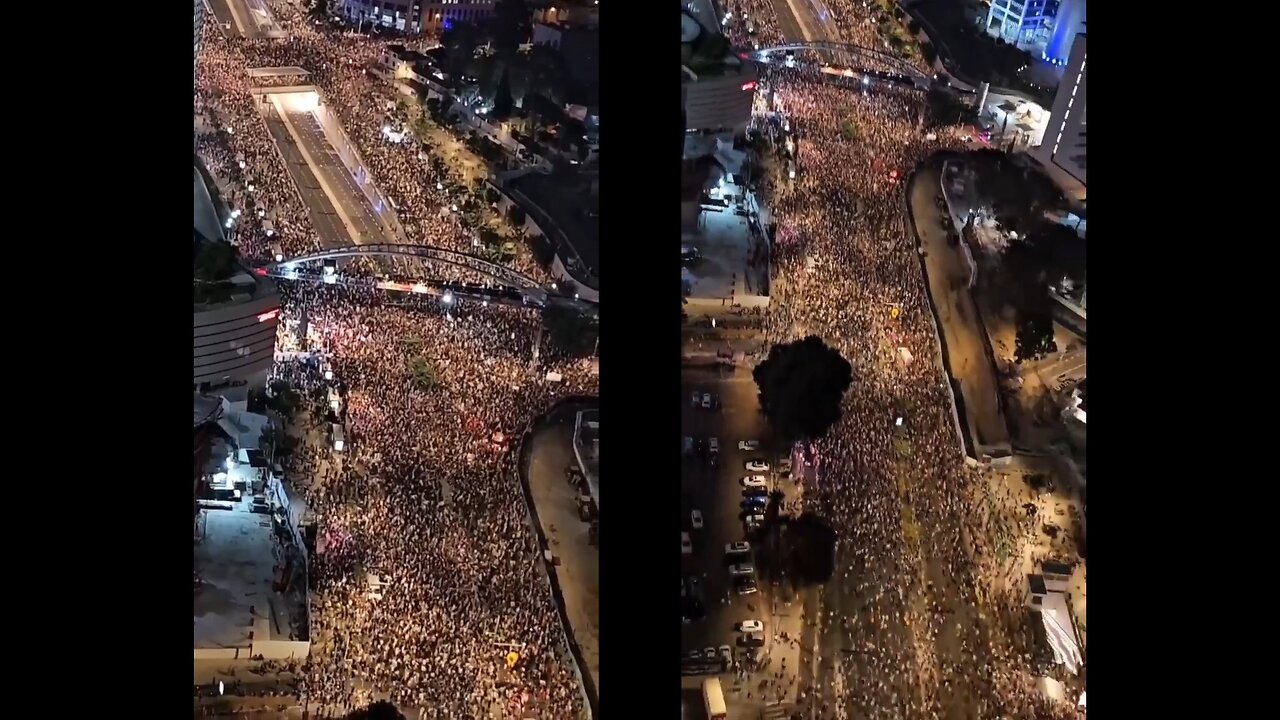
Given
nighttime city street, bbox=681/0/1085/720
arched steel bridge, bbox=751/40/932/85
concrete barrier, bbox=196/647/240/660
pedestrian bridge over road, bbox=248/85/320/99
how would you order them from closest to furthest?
concrete barrier, bbox=196/647/240/660
nighttime city street, bbox=681/0/1085/720
pedestrian bridge over road, bbox=248/85/320/99
arched steel bridge, bbox=751/40/932/85

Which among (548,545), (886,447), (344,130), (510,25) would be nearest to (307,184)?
(344,130)

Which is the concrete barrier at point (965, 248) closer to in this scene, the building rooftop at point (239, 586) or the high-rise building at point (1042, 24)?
the high-rise building at point (1042, 24)

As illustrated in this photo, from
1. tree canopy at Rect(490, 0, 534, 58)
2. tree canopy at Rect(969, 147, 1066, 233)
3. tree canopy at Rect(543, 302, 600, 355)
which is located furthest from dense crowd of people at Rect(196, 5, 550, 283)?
tree canopy at Rect(969, 147, 1066, 233)

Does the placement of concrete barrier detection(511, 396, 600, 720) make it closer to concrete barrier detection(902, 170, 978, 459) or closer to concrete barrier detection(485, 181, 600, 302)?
concrete barrier detection(485, 181, 600, 302)

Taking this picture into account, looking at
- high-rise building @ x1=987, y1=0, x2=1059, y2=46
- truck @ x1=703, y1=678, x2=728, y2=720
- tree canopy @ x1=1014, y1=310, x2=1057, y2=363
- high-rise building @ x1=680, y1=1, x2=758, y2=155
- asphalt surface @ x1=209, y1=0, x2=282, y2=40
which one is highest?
asphalt surface @ x1=209, y1=0, x2=282, y2=40

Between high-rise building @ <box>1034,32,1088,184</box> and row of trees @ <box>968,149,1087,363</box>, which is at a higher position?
high-rise building @ <box>1034,32,1088,184</box>

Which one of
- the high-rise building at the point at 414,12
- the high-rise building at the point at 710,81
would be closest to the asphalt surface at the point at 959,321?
the high-rise building at the point at 710,81
